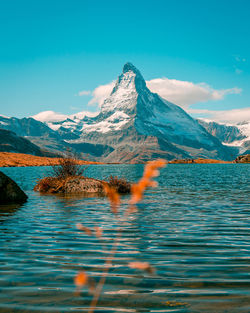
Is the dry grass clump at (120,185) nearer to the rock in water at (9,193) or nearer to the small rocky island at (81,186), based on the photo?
the small rocky island at (81,186)

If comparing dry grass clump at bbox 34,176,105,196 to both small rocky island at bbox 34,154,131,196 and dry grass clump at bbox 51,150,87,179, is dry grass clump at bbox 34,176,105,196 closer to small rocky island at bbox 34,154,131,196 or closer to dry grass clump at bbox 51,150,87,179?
small rocky island at bbox 34,154,131,196

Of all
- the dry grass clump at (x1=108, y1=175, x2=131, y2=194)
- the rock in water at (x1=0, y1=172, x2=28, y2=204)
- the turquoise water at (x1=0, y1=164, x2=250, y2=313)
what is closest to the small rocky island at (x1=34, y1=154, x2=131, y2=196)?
the dry grass clump at (x1=108, y1=175, x2=131, y2=194)

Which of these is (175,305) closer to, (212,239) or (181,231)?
(212,239)

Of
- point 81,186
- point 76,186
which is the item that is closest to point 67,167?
point 76,186

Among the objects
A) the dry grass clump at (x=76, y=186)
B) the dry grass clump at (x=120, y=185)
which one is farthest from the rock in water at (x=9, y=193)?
the dry grass clump at (x=120, y=185)

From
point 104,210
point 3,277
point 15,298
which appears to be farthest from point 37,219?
point 15,298

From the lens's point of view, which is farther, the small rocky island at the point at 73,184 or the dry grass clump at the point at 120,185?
the dry grass clump at the point at 120,185

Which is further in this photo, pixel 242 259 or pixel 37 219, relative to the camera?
pixel 37 219

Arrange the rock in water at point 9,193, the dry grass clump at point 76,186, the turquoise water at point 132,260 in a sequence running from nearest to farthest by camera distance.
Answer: the turquoise water at point 132,260 < the rock in water at point 9,193 < the dry grass clump at point 76,186

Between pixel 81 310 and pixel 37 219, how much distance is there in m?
10.4

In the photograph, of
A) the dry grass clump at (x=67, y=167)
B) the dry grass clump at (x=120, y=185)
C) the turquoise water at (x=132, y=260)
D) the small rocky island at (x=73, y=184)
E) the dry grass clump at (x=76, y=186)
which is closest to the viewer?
the turquoise water at (x=132, y=260)

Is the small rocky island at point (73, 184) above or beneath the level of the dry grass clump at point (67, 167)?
beneath

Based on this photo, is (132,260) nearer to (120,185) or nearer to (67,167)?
(120,185)

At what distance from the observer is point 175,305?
509 cm
